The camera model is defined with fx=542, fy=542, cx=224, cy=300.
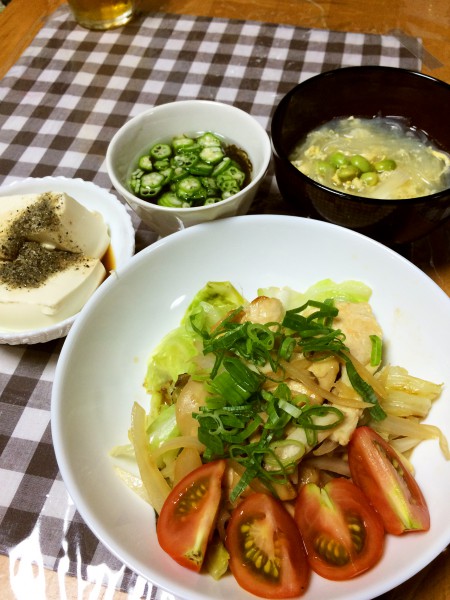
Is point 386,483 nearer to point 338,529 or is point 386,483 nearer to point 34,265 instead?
point 338,529

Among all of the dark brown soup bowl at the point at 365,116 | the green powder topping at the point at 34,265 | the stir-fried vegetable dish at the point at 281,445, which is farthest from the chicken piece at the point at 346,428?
the green powder topping at the point at 34,265

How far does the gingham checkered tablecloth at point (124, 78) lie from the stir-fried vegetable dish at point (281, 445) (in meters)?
0.63

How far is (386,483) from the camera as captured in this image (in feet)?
4.17

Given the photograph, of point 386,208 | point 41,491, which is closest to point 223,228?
point 386,208

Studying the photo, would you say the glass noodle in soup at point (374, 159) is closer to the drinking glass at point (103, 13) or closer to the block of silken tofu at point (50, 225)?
the block of silken tofu at point (50, 225)

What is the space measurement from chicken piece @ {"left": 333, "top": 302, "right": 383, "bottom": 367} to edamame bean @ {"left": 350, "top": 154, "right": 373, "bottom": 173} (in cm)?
61

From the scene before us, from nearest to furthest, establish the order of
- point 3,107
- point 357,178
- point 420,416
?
point 420,416, point 357,178, point 3,107

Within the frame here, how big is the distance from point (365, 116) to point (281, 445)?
4.89 ft

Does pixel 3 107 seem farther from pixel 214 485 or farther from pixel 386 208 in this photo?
pixel 214 485

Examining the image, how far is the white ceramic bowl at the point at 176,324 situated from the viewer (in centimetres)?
120

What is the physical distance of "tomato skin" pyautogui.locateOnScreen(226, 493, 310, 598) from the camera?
3.83ft

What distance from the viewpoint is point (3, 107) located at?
2.81 m

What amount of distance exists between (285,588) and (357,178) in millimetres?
1409

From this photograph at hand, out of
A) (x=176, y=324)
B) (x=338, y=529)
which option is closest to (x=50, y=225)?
(x=176, y=324)
